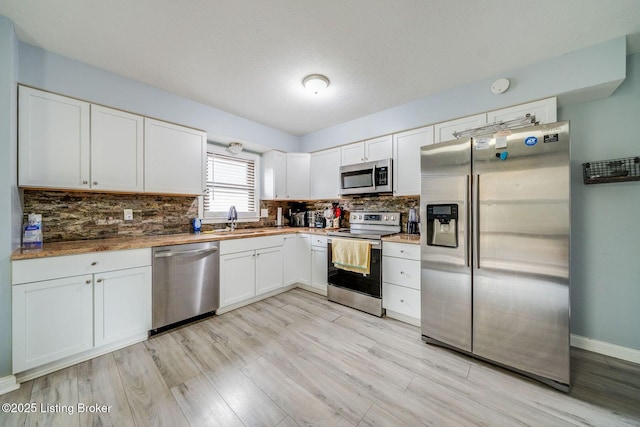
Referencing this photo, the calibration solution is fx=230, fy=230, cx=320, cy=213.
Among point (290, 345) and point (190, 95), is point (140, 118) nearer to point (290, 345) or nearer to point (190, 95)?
point (190, 95)

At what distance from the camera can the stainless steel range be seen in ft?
8.79

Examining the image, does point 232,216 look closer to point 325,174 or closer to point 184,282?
point 184,282

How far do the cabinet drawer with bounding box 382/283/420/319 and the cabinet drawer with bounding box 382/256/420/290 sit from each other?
2.4 inches

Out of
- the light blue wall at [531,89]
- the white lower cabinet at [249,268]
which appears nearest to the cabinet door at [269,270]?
the white lower cabinet at [249,268]

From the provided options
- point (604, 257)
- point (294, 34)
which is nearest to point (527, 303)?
point (604, 257)

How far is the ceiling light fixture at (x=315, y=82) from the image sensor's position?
2277 mm

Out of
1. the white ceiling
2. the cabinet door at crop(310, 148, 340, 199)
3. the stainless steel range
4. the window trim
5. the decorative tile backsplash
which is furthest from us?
the cabinet door at crop(310, 148, 340, 199)

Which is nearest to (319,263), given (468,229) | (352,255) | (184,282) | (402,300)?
(352,255)

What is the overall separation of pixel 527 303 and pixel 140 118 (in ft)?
12.6

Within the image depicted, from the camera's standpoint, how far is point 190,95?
268cm

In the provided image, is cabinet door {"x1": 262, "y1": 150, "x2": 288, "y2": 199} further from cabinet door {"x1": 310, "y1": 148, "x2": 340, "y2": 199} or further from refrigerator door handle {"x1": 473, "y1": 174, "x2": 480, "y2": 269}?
refrigerator door handle {"x1": 473, "y1": 174, "x2": 480, "y2": 269}

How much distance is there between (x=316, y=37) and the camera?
5.86 ft

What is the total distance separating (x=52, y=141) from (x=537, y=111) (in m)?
4.26

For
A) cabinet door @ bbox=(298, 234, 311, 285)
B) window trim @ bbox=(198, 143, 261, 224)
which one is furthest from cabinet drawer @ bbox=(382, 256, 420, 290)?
window trim @ bbox=(198, 143, 261, 224)
